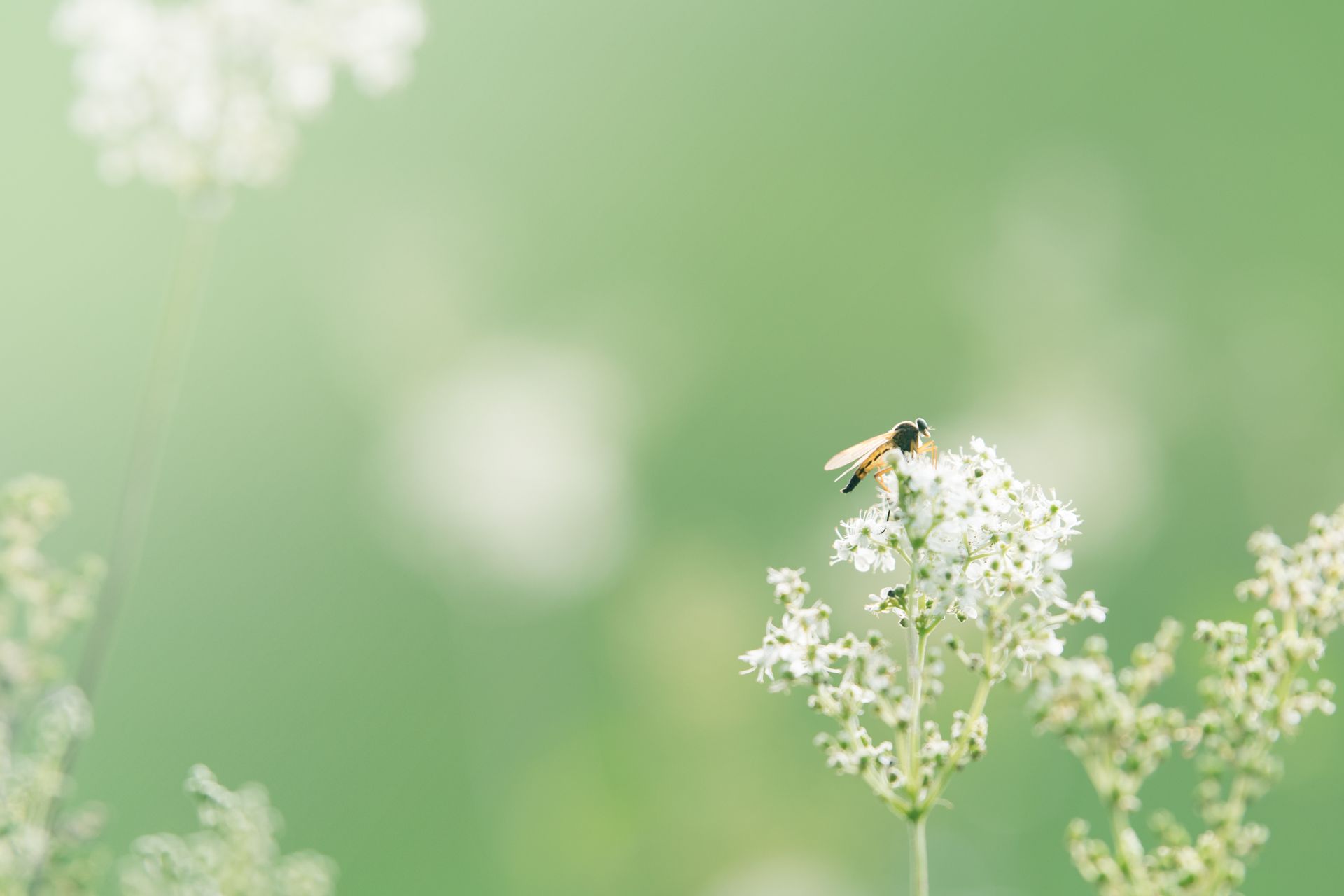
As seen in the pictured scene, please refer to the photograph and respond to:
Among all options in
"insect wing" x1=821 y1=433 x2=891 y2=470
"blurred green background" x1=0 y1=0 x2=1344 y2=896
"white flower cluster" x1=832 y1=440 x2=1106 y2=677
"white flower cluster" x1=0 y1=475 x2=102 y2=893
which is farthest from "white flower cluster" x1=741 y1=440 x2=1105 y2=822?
"blurred green background" x1=0 y1=0 x2=1344 y2=896

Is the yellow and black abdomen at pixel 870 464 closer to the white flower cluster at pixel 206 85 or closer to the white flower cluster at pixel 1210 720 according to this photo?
the white flower cluster at pixel 1210 720

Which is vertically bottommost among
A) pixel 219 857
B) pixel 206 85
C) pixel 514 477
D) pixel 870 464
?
pixel 219 857

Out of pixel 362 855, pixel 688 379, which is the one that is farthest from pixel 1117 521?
pixel 362 855

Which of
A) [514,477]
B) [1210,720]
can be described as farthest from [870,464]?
[514,477]

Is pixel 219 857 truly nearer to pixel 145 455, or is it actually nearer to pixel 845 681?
pixel 145 455

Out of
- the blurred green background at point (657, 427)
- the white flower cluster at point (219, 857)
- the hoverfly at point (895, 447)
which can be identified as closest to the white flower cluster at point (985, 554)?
the hoverfly at point (895, 447)

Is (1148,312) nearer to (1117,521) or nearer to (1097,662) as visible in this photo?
(1117,521)
